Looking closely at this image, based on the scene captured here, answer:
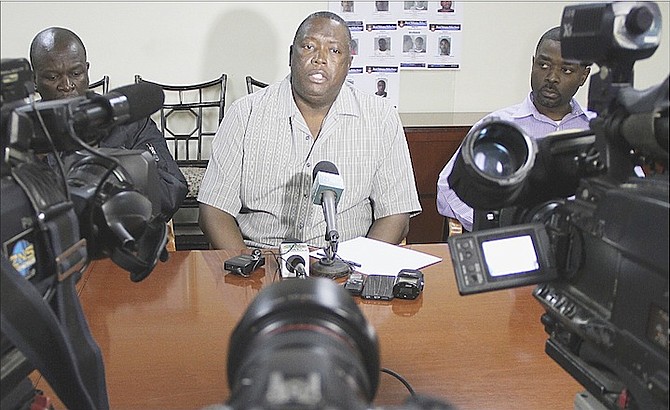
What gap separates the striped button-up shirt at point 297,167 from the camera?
221 cm

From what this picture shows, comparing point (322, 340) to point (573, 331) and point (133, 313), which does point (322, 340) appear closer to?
point (573, 331)

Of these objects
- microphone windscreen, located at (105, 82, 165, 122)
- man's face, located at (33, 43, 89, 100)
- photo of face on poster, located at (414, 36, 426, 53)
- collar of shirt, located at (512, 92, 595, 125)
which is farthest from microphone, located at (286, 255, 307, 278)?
photo of face on poster, located at (414, 36, 426, 53)

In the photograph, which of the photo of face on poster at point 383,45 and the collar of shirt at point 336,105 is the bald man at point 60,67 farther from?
the photo of face on poster at point 383,45

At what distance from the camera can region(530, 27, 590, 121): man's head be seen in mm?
2371

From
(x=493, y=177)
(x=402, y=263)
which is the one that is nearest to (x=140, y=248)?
(x=493, y=177)

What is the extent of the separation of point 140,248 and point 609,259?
634 mm

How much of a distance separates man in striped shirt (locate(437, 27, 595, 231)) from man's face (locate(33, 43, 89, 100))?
4.25 ft

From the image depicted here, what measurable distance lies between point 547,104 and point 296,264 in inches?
51.7

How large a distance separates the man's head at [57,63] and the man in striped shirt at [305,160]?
0.53 meters

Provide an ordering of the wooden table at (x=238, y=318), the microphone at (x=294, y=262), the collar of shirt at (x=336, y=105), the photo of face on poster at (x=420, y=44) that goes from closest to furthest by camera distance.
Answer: the wooden table at (x=238, y=318) → the microphone at (x=294, y=262) → the collar of shirt at (x=336, y=105) → the photo of face on poster at (x=420, y=44)

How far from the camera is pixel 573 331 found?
0.88 m

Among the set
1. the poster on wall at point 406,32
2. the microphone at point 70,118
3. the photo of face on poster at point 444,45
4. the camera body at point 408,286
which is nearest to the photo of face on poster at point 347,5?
the poster on wall at point 406,32

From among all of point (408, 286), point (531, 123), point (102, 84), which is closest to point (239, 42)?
point (102, 84)

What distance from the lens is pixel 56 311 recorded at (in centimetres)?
87
